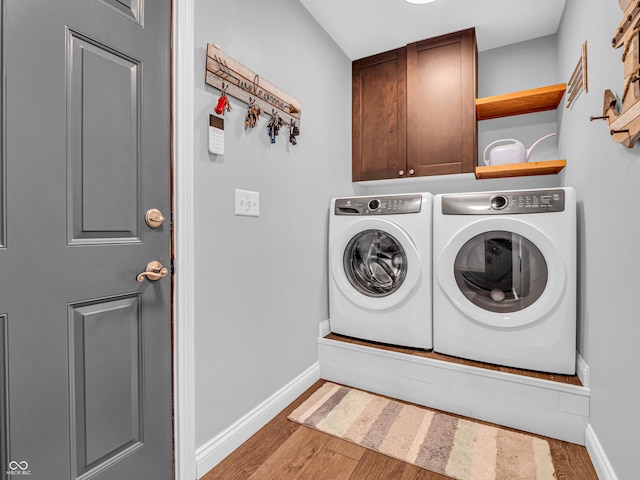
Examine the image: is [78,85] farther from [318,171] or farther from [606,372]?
[606,372]

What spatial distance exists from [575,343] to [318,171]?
1687mm

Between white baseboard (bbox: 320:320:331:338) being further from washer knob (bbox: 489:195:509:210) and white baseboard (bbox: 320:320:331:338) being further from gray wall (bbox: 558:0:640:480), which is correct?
gray wall (bbox: 558:0:640:480)

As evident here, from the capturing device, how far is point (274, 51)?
1732mm

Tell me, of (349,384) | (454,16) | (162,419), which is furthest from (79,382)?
(454,16)

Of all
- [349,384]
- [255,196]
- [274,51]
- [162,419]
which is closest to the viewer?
[162,419]

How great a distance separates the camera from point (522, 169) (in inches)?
82.8

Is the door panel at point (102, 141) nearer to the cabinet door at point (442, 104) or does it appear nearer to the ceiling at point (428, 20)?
the ceiling at point (428, 20)

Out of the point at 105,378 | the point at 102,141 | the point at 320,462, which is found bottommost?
the point at 320,462

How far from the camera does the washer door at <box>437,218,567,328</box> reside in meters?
1.64

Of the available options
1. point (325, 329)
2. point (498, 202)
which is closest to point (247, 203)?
point (325, 329)

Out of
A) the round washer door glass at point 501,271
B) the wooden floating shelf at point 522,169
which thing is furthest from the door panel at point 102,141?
the wooden floating shelf at point 522,169

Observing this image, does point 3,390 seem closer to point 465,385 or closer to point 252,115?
point 252,115

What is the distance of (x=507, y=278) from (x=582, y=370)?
0.52 metres

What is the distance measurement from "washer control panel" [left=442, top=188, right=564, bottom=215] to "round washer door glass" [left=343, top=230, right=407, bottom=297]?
397 millimetres
